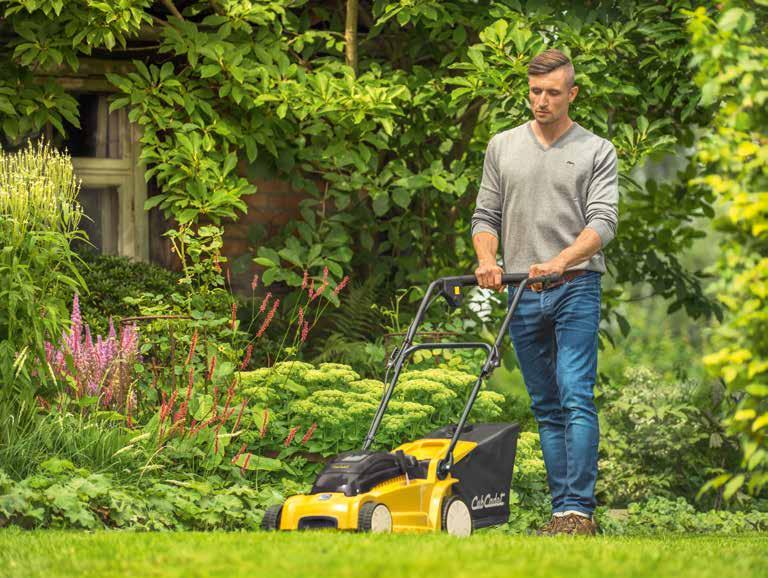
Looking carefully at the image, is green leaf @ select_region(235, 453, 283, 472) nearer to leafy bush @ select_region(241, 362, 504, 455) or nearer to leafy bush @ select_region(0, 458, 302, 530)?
leafy bush @ select_region(0, 458, 302, 530)

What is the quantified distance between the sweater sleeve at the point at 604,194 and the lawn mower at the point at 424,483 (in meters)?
0.35

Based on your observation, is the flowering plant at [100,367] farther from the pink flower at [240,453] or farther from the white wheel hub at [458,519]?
the white wheel hub at [458,519]

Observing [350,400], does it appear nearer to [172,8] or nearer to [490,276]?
[490,276]

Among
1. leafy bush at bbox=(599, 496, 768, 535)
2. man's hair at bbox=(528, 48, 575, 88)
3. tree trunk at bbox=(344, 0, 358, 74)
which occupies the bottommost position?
leafy bush at bbox=(599, 496, 768, 535)

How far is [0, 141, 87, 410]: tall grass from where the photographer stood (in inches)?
240

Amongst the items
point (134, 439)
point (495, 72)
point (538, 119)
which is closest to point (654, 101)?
point (495, 72)

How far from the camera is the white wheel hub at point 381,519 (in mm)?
4922

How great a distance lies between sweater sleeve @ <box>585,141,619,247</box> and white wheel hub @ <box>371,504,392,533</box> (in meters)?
1.61

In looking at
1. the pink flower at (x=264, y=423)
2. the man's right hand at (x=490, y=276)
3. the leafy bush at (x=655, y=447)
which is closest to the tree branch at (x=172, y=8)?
the pink flower at (x=264, y=423)

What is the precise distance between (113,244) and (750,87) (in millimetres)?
6219

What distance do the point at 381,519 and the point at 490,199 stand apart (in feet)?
6.02

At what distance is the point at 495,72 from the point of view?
26.4 feet

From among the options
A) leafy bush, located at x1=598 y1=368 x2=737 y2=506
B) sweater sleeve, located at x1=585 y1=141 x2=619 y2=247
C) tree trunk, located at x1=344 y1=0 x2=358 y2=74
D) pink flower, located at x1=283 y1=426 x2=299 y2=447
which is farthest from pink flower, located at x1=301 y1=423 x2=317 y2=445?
tree trunk, located at x1=344 y1=0 x2=358 y2=74

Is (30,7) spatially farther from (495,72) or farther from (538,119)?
(538,119)
